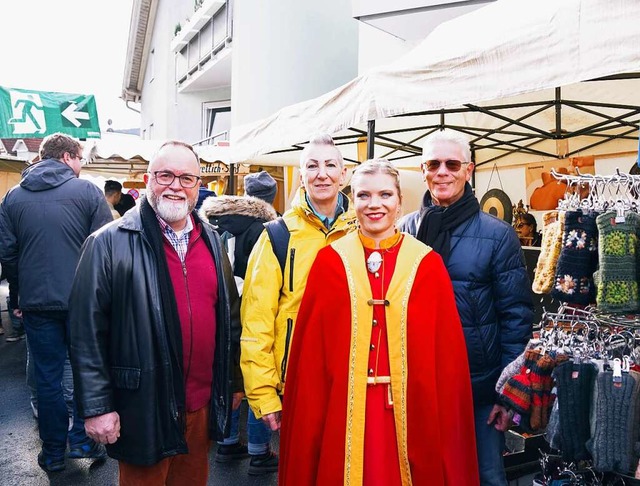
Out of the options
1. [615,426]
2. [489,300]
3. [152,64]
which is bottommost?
[615,426]

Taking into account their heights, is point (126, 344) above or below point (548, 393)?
above

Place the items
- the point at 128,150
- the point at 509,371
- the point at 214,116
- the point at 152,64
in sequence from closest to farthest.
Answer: the point at 509,371
the point at 128,150
the point at 214,116
the point at 152,64

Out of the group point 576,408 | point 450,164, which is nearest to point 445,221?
point 450,164

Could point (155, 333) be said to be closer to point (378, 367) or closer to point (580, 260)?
point (378, 367)

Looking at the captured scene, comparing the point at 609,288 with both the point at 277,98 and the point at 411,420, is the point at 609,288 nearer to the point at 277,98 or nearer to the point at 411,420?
the point at 411,420

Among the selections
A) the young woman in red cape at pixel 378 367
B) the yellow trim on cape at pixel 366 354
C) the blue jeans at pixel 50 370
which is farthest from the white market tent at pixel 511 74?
the blue jeans at pixel 50 370

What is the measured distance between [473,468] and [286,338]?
0.98 metres

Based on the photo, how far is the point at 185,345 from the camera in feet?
7.84

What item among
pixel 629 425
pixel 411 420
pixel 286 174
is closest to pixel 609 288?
pixel 629 425

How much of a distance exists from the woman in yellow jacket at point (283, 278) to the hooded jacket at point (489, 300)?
0.57m

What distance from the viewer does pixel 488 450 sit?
253 centimetres

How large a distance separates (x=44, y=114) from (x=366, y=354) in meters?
15.5

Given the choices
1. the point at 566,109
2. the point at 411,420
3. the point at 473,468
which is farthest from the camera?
the point at 566,109

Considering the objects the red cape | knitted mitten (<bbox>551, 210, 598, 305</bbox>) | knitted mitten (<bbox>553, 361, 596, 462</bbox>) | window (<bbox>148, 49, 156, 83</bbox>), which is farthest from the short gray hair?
window (<bbox>148, 49, 156, 83</bbox>)
